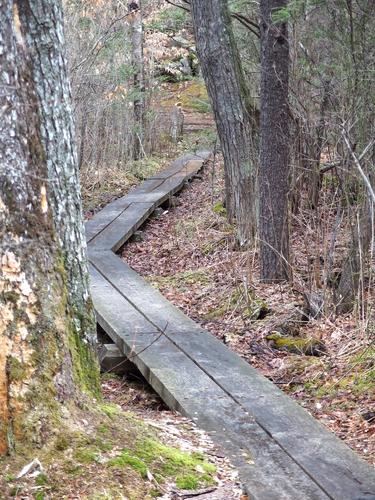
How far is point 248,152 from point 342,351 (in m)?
4.11

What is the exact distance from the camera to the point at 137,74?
61.7ft

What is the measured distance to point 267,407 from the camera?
515 cm

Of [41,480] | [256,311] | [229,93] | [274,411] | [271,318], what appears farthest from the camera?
[229,93]

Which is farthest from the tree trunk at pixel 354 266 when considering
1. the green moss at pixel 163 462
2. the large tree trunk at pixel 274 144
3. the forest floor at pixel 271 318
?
the green moss at pixel 163 462

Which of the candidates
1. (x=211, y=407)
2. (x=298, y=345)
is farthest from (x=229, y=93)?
(x=211, y=407)

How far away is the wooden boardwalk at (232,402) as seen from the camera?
4.14 m

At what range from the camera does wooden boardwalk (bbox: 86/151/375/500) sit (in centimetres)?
414

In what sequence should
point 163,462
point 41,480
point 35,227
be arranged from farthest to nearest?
1. point 163,462
2. point 35,227
3. point 41,480

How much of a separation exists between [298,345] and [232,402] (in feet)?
6.10

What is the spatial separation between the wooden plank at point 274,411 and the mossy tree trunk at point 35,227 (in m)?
1.35

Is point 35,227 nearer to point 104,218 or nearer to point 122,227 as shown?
point 122,227

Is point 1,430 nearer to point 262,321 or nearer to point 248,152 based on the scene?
point 262,321

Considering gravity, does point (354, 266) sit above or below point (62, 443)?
below

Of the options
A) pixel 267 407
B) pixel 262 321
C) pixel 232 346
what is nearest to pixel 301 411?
pixel 267 407
